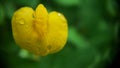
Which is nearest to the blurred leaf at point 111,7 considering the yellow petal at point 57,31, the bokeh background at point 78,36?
the bokeh background at point 78,36

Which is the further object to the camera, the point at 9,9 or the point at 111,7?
the point at 111,7

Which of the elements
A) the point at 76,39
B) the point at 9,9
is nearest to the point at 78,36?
the point at 76,39

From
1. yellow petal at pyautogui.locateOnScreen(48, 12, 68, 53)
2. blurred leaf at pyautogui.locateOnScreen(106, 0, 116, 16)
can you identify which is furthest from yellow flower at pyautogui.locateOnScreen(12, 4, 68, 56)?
blurred leaf at pyautogui.locateOnScreen(106, 0, 116, 16)

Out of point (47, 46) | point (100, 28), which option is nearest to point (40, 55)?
point (47, 46)

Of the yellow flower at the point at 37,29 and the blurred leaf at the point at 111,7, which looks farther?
the blurred leaf at the point at 111,7

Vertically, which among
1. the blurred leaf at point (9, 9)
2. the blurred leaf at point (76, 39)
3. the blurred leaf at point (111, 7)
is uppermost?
the blurred leaf at point (9, 9)

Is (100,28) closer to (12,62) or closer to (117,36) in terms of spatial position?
(117,36)

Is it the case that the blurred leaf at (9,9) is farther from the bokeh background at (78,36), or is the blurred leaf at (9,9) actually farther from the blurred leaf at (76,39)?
the blurred leaf at (76,39)

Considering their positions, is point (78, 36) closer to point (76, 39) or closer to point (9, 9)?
point (76, 39)
